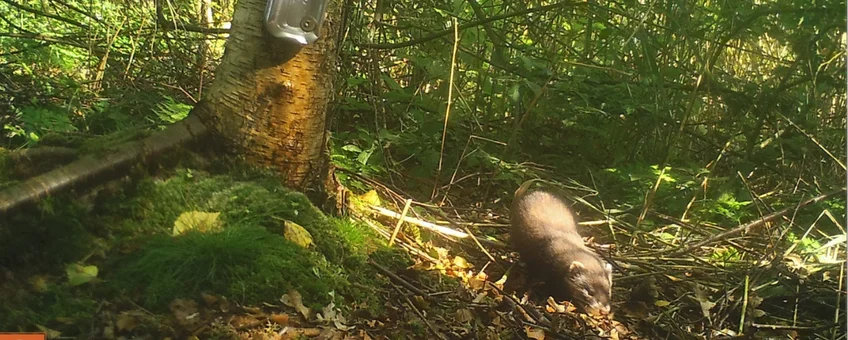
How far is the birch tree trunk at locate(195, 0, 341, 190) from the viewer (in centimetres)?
229

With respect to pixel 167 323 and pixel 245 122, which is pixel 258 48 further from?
pixel 167 323

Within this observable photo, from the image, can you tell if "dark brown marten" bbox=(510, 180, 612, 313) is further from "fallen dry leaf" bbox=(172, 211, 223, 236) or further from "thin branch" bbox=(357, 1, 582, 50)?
"fallen dry leaf" bbox=(172, 211, 223, 236)

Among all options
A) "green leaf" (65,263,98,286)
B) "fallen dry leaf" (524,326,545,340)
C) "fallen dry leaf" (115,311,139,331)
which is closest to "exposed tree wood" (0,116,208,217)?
"green leaf" (65,263,98,286)

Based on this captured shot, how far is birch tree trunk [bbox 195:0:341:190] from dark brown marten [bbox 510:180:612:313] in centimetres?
151

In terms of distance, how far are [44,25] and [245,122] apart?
2.44 m

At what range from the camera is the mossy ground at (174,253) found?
175 centimetres

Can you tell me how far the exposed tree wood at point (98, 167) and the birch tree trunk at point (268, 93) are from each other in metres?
0.10

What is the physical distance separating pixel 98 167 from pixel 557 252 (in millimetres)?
2314

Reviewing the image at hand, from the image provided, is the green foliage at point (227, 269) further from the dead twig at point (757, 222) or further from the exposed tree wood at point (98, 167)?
the dead twig at point (757, 222)

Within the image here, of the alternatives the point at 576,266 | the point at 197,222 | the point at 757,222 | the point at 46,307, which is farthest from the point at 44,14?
the point at 757,222

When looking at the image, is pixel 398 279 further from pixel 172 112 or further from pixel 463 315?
pixel 172 112

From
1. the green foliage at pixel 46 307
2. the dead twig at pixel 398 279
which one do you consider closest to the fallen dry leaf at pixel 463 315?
the dead twig at pixel 398 279

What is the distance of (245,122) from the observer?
235cm

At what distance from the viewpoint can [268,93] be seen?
2.32 metres
